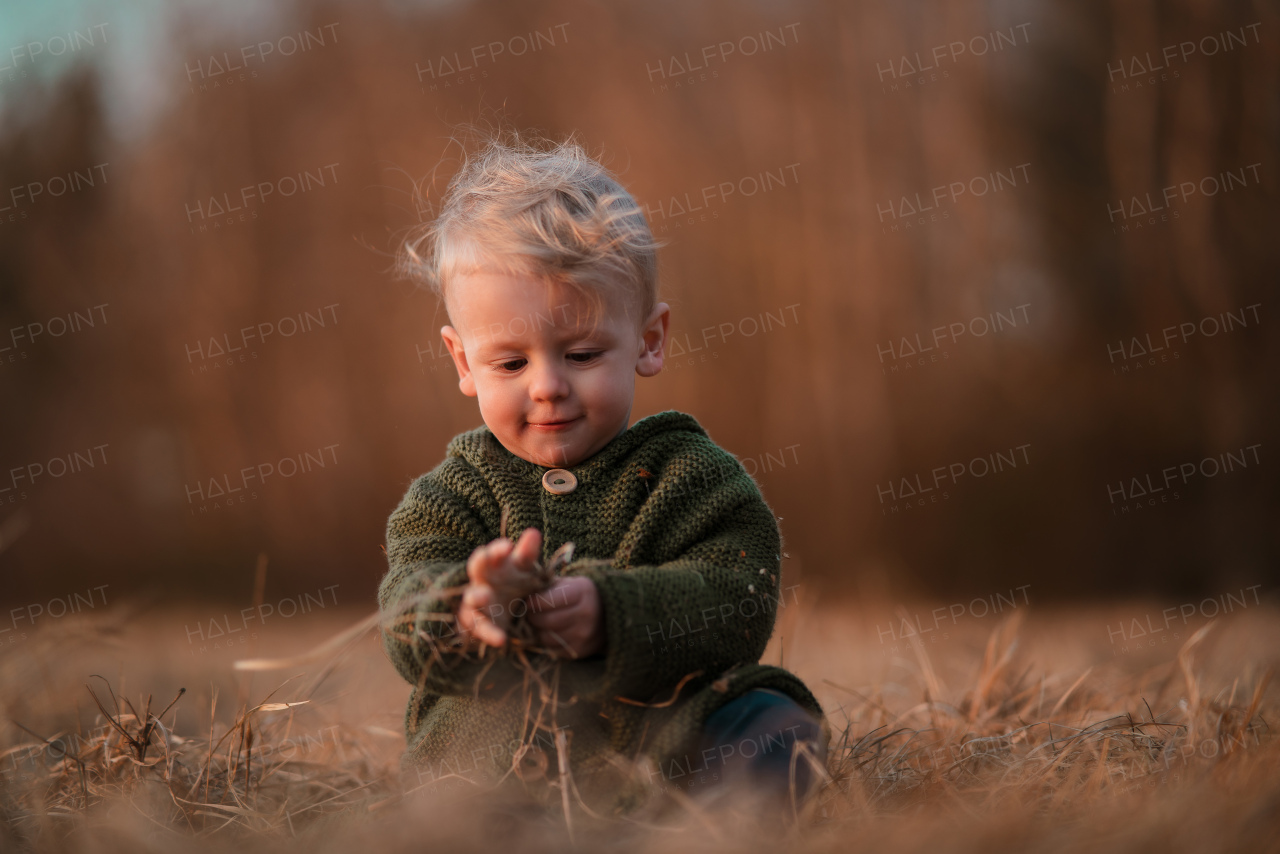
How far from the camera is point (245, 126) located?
640 centimetres

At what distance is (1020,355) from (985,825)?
4399 millimetres

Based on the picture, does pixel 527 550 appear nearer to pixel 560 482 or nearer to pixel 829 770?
pixel 560 482

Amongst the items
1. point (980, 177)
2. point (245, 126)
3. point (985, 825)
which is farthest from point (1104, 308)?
Result: point (245, 126)

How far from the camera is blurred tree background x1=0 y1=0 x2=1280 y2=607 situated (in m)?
4.91

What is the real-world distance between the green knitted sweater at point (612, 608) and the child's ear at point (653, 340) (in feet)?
0.36

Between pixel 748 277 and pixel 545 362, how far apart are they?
4183 millimetres

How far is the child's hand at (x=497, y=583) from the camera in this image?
1.53 meters

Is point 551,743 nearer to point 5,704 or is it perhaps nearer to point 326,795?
point 326,795
